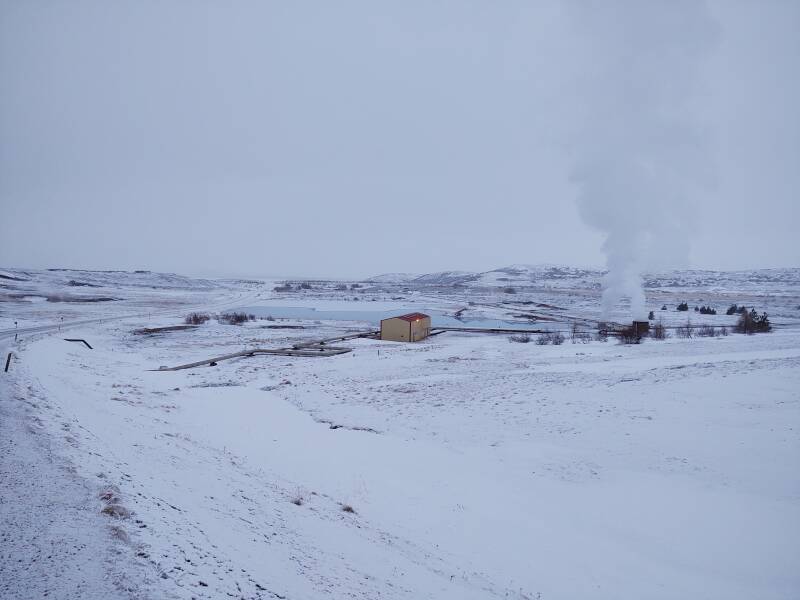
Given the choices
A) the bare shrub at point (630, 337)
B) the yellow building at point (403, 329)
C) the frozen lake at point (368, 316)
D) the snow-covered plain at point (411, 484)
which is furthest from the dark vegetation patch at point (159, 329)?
the bare shrub at point (630, 337)

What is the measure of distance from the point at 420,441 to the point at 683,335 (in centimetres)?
2617

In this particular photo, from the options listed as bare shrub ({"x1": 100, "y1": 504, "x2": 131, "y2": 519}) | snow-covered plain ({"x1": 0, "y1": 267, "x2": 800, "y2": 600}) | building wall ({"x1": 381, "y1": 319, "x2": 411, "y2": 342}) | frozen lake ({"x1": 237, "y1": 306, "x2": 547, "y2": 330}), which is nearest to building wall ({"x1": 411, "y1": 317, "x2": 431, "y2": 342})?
building wall ({"x1": 381, "y1": 319, "x2": 411, "y2": 342})

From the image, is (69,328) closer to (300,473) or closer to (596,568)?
(300,473)

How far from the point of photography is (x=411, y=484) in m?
A: 10.5

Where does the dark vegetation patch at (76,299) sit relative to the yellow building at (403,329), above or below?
above

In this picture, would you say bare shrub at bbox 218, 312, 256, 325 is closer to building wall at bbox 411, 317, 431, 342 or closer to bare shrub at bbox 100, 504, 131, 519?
building wall at bbox 411, 317, 431, 342

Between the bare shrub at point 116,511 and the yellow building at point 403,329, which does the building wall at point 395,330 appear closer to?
the yellow building at point 403,329

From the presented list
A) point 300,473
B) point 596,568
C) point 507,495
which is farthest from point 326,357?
point 596,568

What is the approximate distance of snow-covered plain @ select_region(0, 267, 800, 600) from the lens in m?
5.82

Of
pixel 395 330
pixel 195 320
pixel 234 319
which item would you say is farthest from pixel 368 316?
pixel 395 330

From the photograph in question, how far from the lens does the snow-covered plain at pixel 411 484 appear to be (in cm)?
582

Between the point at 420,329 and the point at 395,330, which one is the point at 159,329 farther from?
the point at 420,329

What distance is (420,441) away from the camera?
13.5 m

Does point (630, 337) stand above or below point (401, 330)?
above
